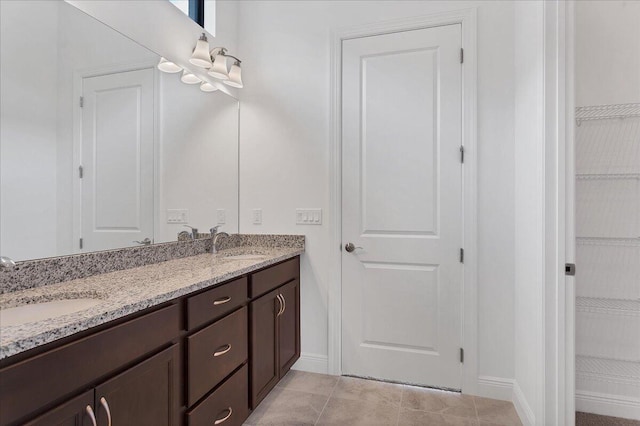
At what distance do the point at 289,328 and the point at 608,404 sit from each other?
1.92 m

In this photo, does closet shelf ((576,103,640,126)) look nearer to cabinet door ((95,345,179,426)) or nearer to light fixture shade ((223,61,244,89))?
light fixture shade ((223,61,244,89))

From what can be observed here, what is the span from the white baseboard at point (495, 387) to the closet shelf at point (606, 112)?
5.30 ft

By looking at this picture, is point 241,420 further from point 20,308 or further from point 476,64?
point 476,64

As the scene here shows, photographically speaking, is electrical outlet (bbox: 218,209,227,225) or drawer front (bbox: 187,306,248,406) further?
electrical outlet (bbox: 218,209,227,225)

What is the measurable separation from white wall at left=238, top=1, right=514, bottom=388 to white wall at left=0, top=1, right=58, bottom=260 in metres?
1.39

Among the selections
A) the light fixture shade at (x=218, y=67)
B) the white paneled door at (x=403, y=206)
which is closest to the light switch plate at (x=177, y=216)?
the light fixture shade at (x=218, y=67)

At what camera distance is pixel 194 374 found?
4.60 feet

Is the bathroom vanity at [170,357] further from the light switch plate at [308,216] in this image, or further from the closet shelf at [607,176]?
the closet shelf at [607,176]

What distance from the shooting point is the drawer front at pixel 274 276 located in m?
1.89

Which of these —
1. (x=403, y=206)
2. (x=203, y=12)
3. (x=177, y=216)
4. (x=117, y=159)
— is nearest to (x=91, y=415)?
(x=117, y=159)

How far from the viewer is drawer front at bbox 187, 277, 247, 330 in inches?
55.0

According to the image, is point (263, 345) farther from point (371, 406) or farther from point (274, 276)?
point (371, 406)

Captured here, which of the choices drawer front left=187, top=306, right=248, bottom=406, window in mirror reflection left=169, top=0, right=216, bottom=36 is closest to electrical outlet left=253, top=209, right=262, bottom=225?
drawer front left=187, top=306, right=248, bottom=406

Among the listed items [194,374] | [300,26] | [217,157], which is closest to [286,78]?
[300,26]
